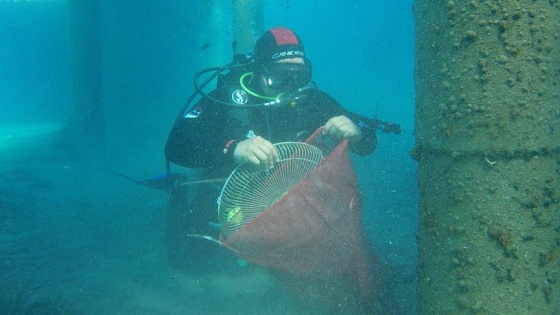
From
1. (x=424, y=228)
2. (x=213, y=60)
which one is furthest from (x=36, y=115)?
(x=424, y=228)

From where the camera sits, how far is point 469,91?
1.71 metres

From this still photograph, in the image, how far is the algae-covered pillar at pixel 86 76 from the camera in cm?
1265

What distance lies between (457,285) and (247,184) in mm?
1549

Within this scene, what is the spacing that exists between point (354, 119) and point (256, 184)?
1.20 m

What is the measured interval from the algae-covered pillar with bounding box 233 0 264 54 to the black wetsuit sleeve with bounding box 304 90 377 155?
6.89 metres

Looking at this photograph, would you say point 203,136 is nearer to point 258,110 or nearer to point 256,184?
point 258,110

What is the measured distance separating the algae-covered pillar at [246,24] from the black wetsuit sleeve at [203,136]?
7056 millimetres

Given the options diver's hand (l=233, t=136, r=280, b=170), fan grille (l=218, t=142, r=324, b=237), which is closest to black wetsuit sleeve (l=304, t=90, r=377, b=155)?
fan grille (l=218, t=142, r=324, b=237)

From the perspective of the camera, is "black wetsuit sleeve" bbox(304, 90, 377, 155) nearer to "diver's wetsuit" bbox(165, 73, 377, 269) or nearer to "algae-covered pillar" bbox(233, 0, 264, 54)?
"diver's wetsuit" bbox(165, 73, 377, 269)

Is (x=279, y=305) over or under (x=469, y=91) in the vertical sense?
under

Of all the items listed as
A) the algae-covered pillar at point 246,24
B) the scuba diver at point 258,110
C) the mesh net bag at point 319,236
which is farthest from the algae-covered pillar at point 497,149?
the algae-covered pillar at point 246,24

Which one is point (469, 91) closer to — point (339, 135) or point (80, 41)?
point (339, 135)

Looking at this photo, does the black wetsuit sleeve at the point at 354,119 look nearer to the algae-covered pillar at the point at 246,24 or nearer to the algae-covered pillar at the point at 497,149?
the algae-covered pillar at the point at 497,149

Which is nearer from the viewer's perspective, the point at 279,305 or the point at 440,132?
the point at 440,132
